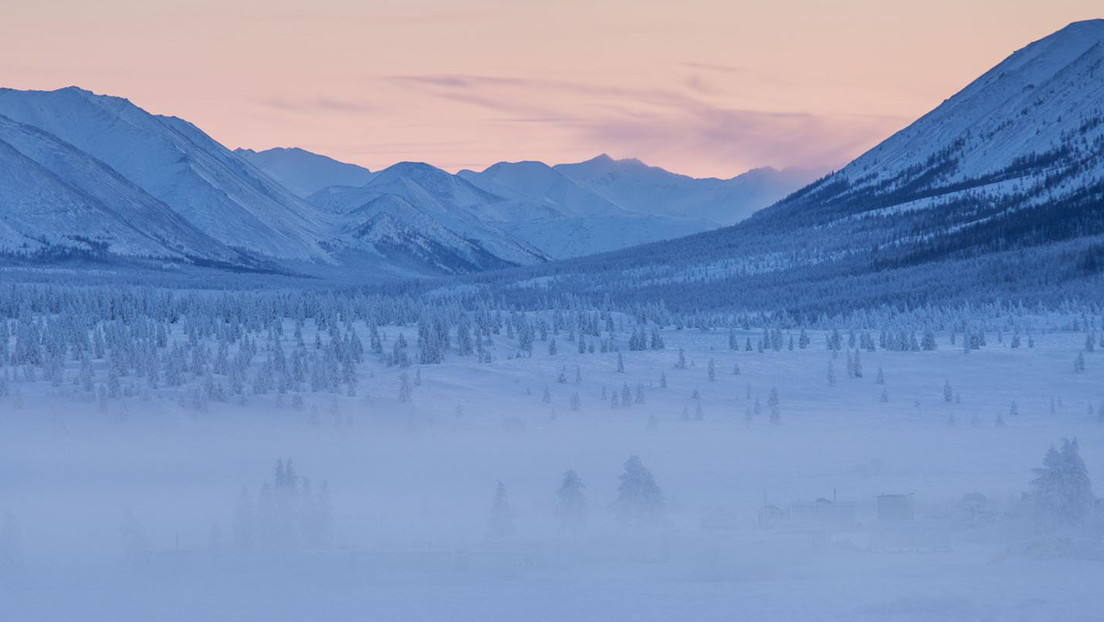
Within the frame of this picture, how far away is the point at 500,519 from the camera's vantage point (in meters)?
36.0

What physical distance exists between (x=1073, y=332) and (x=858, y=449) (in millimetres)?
40881

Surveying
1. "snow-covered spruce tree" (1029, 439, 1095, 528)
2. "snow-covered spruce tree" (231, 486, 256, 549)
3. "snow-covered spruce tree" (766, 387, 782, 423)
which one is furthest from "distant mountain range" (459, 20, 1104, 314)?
"snow-covered spruce tree" (231, 486, 256, 549)

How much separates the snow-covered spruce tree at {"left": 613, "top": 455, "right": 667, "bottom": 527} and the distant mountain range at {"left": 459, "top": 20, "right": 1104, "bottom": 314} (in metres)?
80.9

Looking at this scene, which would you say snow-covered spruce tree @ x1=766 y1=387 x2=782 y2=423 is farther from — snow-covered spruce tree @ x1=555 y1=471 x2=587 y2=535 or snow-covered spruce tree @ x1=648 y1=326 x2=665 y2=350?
snow-covered spruce tree @ x1=555 y1=471 x2=587 y2=535

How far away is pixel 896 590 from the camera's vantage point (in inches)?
1234

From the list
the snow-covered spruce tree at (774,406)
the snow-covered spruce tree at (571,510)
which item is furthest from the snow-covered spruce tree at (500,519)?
the snow-covered spruce tree at (774,406)

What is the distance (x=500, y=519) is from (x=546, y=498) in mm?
4606

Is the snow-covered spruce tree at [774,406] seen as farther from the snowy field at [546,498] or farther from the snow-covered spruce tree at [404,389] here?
the snow-covered spruce tree at [404,389]

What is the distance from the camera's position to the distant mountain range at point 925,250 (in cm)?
12656

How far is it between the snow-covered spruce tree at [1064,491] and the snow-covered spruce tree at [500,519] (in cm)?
1122

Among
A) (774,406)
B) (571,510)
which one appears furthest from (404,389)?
(571,510)

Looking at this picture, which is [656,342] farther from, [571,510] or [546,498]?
[571,510]

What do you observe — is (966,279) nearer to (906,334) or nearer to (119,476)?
(906,334)

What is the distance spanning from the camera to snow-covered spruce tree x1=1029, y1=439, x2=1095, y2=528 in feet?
113
